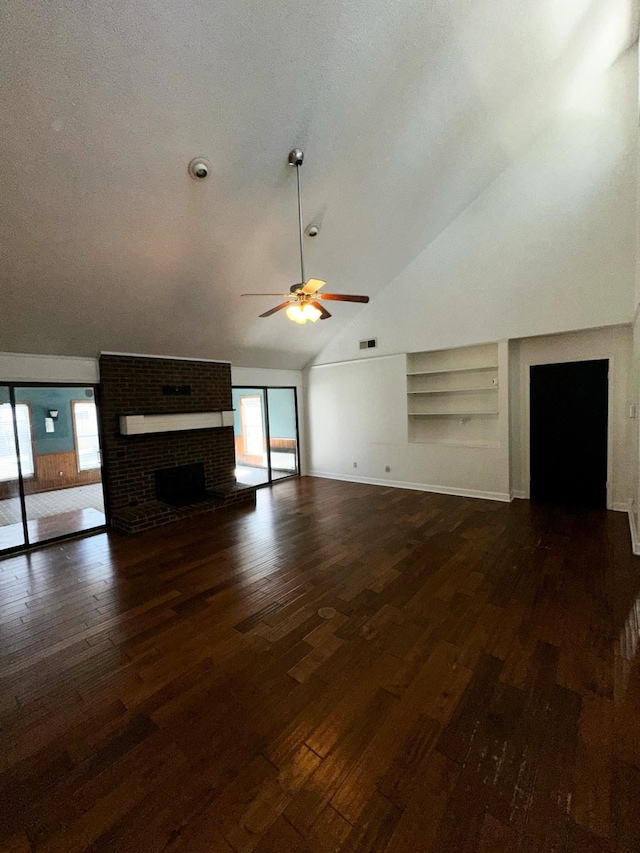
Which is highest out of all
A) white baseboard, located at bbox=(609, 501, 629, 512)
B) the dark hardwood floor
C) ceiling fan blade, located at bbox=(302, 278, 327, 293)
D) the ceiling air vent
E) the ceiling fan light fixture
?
the ceiling air vent

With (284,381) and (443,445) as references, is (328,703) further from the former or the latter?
(284,381)

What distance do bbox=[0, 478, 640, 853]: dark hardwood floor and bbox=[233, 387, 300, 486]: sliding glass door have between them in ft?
12.3

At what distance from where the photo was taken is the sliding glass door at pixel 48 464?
4191mm

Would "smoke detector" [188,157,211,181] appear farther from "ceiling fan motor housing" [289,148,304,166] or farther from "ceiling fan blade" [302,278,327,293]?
"ceiling fan blade" [302,278,327,293]

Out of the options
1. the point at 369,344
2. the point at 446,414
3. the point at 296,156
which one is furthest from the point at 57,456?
the point at 446,414

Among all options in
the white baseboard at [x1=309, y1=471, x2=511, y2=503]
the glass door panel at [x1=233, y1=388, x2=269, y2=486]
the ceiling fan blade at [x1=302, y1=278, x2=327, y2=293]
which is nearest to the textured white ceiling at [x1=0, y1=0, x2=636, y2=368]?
the ceiling fan blade at [x1=302, y1=278, x2=327, y2=293]

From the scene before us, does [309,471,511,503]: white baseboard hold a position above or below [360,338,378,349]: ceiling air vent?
below

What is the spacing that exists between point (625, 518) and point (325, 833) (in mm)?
4927

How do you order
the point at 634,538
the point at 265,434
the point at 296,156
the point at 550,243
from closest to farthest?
the point at 296,156, the point at 634,538, the point at 550,243, the point at 265,434

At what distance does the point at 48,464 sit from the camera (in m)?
4.63

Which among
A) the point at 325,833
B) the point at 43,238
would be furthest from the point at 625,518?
the point at 43,238

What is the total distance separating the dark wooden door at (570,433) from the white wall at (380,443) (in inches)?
21.0

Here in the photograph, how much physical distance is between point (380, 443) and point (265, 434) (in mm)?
2383

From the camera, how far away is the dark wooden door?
15.5ft
